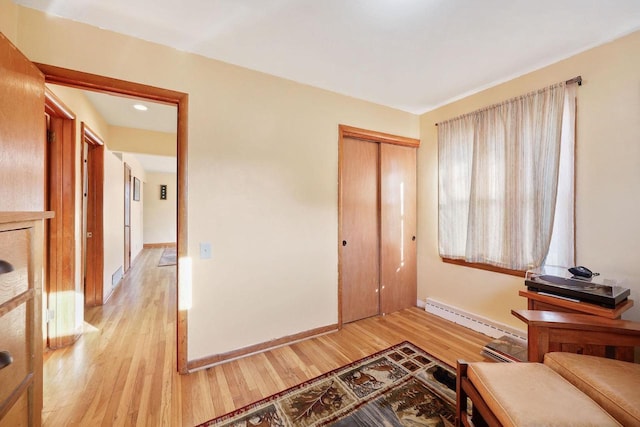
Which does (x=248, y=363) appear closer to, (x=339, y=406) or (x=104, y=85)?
(x=339, y=406)

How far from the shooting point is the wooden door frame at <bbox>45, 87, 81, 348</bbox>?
2227mm

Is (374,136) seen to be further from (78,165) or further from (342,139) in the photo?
(78,165)

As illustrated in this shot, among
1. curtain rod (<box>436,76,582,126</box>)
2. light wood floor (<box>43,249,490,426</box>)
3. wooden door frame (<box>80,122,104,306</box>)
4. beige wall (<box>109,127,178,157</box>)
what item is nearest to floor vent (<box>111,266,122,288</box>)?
wooden door frame (<box>80,122,104,306</box>)

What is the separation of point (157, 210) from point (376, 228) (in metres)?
8.10

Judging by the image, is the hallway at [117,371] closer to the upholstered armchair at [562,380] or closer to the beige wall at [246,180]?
the beige wall at [246,180]

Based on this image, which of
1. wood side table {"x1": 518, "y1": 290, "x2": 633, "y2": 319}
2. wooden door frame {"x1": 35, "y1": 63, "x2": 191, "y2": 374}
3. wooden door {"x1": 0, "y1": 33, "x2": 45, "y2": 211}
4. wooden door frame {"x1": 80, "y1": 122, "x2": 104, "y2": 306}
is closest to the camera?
wooden door {"x1": 0, "y1": 33, "x2": 45, "y2": 211}

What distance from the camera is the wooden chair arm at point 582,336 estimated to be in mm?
1370

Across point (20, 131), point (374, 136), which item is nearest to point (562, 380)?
Result: point (374, 136)

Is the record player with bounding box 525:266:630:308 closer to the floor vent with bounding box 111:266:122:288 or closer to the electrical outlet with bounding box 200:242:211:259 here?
the electrical outlet with bounding box 200:242:211:259

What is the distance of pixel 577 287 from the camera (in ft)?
5.50

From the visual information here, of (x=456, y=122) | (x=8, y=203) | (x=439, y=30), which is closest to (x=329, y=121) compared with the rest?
(x=439, y=30)

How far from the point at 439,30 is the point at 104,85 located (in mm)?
2307

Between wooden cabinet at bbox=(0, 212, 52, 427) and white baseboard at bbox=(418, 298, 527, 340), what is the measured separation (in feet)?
Result: 10.5

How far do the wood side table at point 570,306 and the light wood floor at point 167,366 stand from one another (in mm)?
689
